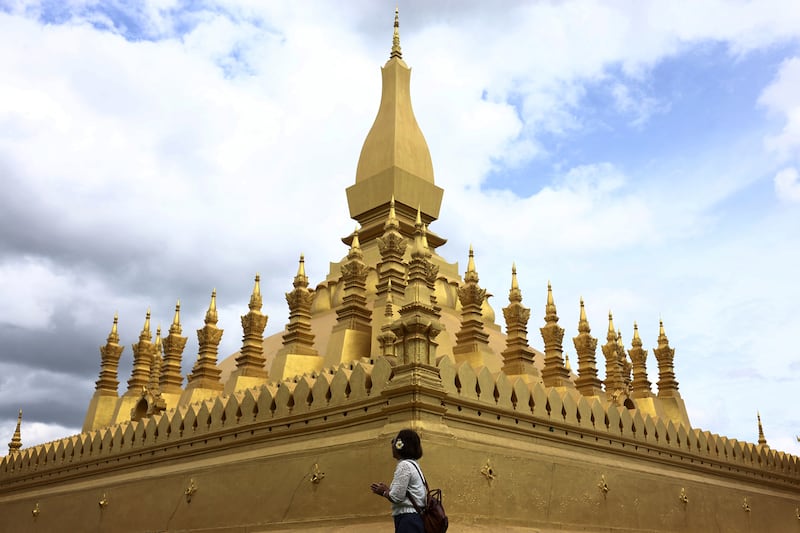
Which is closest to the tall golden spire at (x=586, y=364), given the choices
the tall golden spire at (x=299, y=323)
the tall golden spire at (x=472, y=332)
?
the tall golden spire at (x=472, y=332)

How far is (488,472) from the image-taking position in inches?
506

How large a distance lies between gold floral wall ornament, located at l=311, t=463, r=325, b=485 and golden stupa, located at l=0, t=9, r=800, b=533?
4cm

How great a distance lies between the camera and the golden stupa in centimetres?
1270

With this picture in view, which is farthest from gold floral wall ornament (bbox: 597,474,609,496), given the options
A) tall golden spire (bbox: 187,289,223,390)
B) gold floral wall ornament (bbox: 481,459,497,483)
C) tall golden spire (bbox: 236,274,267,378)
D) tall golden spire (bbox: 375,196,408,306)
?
tall golden spire (bbox: 187,289,223,390)

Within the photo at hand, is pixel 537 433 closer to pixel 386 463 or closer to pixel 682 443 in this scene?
pixel 386 463

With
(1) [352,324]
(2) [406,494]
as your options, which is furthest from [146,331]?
(2) [406,494]

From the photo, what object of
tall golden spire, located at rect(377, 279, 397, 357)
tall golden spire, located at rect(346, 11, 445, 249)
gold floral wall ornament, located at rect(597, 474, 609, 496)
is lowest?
gold floral wall ornament, located at rect(597, 474, 609, 496)

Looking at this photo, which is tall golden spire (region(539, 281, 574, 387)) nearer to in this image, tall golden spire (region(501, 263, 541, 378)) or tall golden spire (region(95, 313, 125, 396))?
tall golden spire (region(501, 263, 541, 378))

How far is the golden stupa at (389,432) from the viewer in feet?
41.7

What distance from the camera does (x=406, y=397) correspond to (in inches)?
481

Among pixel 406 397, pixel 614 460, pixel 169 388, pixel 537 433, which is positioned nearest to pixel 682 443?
pixel 614 460

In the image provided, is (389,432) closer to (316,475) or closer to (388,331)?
(316,475)

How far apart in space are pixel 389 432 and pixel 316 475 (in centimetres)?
191

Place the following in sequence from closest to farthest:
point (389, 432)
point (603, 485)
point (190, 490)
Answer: point (389, 432), point (603, 485), point (190, 490)
